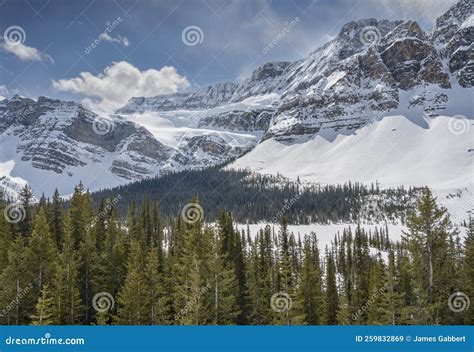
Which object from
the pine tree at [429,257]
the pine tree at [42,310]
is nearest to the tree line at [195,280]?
the pine tree at [429,257]

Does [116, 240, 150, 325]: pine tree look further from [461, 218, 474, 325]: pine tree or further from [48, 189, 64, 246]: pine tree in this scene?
[461, 218, 474, 325]: pine tree

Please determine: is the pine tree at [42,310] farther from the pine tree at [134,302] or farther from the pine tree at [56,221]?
the pine tree at [56,221]

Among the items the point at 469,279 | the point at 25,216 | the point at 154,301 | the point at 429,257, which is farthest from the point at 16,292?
the point at 469,279

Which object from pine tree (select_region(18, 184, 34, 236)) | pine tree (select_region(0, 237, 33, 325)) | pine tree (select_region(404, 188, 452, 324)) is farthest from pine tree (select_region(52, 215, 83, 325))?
pine tree (select_region(404, 188, 452, 324))

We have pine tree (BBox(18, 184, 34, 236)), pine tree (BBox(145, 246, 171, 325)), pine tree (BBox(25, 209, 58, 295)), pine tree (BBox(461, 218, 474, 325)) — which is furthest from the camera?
pine tree (BBox(18, 184, 34, 236))

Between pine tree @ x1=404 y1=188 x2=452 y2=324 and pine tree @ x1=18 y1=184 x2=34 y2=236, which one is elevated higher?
pine tree @ x1=18 y1=184 x2=34 y2=236

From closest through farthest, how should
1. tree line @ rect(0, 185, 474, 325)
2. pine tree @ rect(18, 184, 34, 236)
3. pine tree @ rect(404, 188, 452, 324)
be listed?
1. pine tree @ rect(404, 188, 452, 324)
2. tree line @ rect(0, 185, 474, 325)
3. pine tree @ rect(18, 184, 34, 236)

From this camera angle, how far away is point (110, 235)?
54.7 m

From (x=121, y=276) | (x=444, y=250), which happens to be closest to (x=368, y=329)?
(x=444, y=250)

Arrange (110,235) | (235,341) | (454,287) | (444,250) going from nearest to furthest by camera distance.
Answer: (235,341) < (444,250) < (454,287) < (110,235)

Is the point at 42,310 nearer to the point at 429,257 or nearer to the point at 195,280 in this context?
the point at 195,280

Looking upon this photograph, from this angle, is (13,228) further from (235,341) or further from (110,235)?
(235,341)

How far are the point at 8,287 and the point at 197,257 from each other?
1680 cm

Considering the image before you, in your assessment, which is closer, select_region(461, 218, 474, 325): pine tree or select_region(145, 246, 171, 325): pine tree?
select_region(461, 218, 474, 325): pine tree
